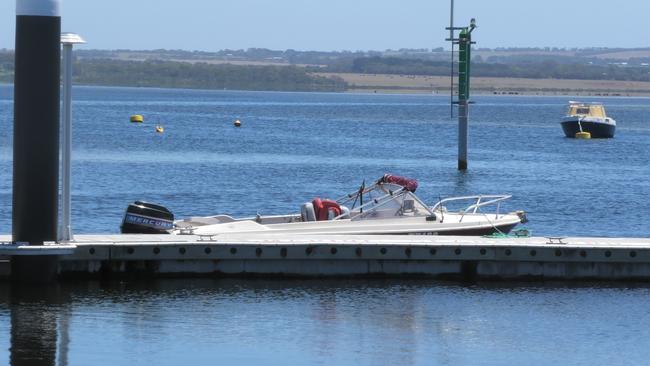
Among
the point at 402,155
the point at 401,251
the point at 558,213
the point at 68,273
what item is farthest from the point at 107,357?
the point at 402,155

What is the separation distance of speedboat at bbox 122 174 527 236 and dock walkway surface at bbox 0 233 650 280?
38.7 inches

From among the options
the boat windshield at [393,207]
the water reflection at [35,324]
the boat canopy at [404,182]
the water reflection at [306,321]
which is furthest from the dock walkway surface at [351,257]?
the boat canopy at [404,182]

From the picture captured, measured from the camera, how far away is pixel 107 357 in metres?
21.2

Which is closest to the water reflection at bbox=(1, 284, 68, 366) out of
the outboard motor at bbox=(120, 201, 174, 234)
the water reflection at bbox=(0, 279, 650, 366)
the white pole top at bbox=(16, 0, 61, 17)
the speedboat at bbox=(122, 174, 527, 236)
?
the water reflection at bbox=(0, 279, 650, 366)

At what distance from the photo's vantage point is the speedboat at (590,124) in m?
100

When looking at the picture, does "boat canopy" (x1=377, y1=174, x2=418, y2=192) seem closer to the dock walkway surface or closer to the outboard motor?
the dock walkway surface

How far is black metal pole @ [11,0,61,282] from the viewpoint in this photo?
2378cm

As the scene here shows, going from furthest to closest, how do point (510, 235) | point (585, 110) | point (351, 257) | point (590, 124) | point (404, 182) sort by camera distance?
1. point (585, 110)
2. point (590, 124)
3. point (404, 182)
4. point (510, 235)
5. point (351, 257)

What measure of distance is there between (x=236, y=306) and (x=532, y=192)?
99.7 ft

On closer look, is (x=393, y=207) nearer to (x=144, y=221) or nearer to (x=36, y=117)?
(x=144, y=221)

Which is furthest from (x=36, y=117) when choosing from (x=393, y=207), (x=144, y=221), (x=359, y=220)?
(x=393, y=207)

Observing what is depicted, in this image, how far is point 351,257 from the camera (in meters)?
27.1

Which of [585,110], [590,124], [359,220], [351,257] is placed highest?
[585,110]

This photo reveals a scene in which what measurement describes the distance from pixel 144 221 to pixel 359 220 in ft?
14.8
